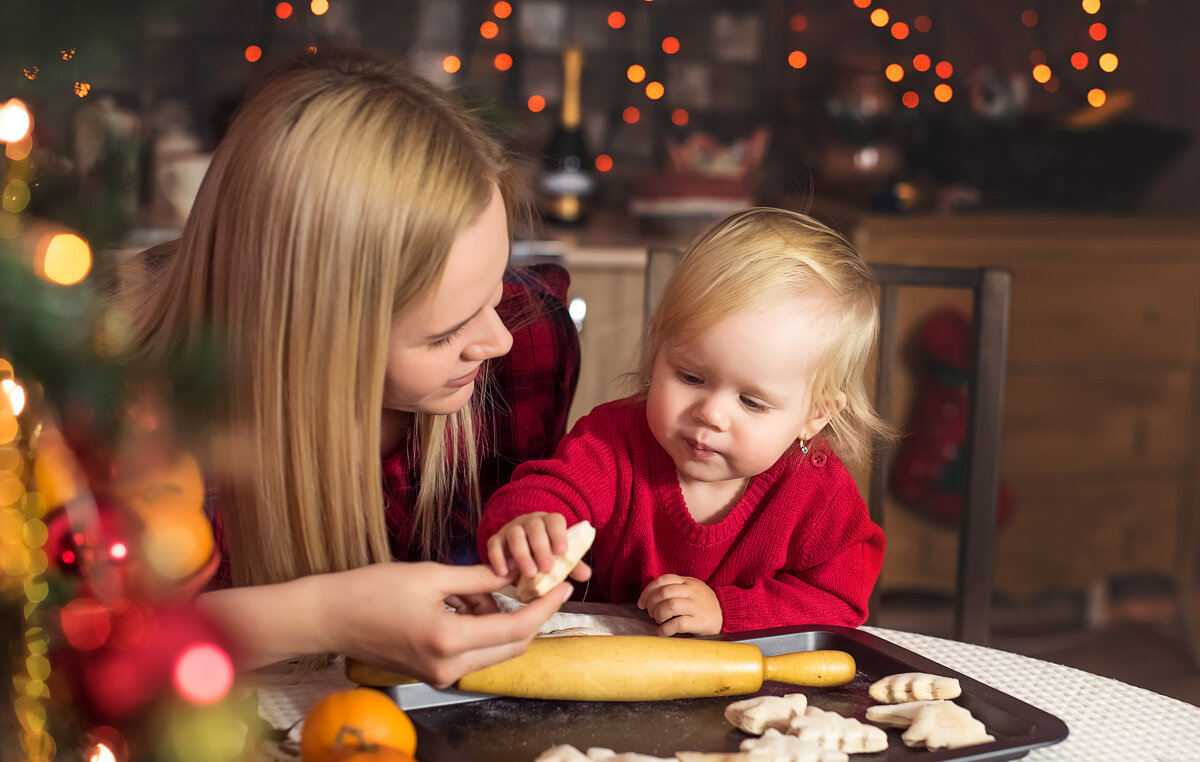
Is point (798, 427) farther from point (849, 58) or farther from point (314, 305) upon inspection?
point (849, 58)

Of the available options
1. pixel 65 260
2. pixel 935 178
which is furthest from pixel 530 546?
pixel 935 178

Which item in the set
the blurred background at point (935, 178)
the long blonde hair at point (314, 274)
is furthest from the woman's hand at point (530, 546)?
the blurred background at point (935, 178)

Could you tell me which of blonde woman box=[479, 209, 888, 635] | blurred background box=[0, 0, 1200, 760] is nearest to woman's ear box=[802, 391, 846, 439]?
blonde woman box=[479, 209, 888, 635]

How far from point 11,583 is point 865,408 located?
92 centimetres

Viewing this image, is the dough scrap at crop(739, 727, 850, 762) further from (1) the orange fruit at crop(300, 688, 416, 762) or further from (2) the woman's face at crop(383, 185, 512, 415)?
(2) the woman's face at crop(383, 185, 512, 415)

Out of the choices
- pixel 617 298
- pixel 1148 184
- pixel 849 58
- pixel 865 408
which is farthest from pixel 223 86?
pixel 1148 184

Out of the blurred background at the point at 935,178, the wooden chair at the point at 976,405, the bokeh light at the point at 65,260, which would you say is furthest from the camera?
the blurred background at the point at 935,178

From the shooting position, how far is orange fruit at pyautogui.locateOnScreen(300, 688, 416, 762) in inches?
25.3

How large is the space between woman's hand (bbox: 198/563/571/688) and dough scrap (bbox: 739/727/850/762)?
17 cm

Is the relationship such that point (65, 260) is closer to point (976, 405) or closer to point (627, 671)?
point (627, 671)

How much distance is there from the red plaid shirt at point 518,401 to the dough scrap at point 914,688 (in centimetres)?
56

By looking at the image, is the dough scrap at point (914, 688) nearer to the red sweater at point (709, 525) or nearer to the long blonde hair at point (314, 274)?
the red sweater at point (709, 525)

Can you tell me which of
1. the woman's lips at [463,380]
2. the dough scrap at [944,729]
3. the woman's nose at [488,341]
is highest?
the woman's nose at [488,341]

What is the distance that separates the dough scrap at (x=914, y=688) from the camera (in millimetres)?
780
